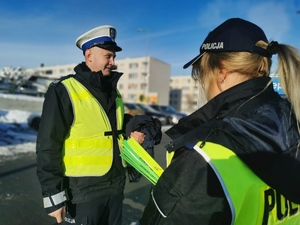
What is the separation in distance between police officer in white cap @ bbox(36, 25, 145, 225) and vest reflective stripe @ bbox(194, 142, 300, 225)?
1.37 metres

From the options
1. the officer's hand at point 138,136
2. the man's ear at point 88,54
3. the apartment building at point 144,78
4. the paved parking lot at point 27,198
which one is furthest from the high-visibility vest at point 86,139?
the apartment building at point 144,78

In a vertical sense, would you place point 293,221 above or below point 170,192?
below

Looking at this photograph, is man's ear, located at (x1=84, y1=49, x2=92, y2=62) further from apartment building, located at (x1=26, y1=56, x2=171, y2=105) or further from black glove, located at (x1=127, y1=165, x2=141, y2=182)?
apartment building, located at (x1=26, y1=56, x2=171, y2=105)

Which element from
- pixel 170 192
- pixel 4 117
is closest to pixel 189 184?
pixel 170 192

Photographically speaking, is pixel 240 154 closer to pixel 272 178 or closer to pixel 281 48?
pixel 272 178

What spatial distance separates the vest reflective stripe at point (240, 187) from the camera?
912mm

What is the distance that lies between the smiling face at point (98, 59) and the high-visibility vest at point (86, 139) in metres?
0.29

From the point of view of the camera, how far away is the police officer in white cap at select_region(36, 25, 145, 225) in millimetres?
2004

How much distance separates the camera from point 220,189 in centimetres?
91

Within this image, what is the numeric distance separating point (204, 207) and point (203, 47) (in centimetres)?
72

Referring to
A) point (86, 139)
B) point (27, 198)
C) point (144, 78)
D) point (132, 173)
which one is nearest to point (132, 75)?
point (144, 78)

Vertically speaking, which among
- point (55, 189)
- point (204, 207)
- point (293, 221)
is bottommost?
point (55, 189)

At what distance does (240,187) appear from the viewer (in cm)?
92

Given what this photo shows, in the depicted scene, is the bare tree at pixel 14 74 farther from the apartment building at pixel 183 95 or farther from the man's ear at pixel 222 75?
the apartment building at pixel 183 95
